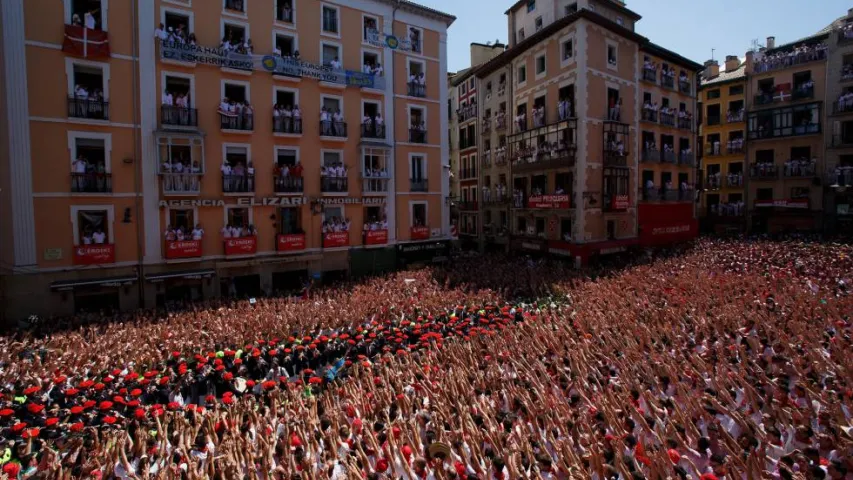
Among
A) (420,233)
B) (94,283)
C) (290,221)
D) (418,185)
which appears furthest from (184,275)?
(418,185)

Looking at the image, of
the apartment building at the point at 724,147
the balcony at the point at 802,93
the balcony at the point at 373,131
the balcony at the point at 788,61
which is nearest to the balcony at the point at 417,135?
the balcony at the point at 373,131

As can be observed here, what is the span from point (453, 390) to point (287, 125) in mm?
18104

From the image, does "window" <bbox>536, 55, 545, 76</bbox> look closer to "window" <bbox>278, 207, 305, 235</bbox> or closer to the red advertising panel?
"window" <bbox>278, 207, 305, 235</bbox>

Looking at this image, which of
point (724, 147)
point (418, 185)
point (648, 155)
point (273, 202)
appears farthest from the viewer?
point (724, 147)

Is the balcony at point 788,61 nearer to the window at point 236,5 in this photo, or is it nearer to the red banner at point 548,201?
the red banner at point 548,201

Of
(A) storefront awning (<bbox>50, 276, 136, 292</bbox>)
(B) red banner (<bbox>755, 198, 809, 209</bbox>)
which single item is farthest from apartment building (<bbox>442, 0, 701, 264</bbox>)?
(A) storefront awning (<bbox>50, 276, 136, 292</bbox>)

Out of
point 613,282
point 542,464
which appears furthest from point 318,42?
point 542,464

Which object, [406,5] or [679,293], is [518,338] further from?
[406,5]

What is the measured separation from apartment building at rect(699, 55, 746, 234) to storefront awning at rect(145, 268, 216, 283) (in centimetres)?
3818

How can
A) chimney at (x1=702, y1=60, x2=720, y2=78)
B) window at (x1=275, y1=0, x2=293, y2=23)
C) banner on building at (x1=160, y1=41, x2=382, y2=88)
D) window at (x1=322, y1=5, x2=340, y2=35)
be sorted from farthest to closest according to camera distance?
1. chimney at (x1=702, y1=60, x2=720, y2=78)
2. window at (x1=322, y1=5, x2=340, y2=35)
3. window at (x1=275, y1=0, x2=293, y2=23)
4. banner on building at (x1=160, y1=41, x2=382, y2=88)

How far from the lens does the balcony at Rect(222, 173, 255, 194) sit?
69.8 ft

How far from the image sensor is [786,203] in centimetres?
3469

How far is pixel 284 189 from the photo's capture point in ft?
74.4

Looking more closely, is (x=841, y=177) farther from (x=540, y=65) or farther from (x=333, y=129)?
(x=333, y=129)
